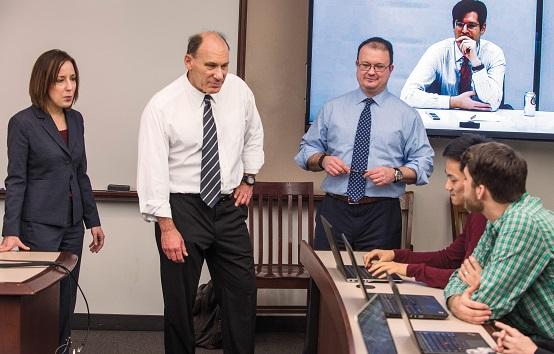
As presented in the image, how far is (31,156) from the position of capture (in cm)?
350

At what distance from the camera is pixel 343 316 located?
235 centimetres

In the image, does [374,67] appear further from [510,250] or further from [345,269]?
[510,250]

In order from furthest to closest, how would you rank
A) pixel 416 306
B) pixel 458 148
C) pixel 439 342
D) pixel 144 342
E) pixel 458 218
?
pixel 458 218 → pixel 144 342 → pixel 458 148 → pixel 416 306 → pixel 439 342

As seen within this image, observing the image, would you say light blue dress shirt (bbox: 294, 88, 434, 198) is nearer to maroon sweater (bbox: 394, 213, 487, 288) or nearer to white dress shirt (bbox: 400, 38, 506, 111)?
maroon sweater (bbox: 394, 213, 487, 288)

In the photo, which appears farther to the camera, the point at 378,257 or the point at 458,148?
the point at 378,257

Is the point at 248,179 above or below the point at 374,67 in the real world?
below

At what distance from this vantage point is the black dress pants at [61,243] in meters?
A: 3.49

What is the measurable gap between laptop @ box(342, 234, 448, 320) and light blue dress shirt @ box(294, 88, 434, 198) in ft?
4.00

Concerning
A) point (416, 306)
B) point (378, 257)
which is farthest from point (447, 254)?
point (416, 306)

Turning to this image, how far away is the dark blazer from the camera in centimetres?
345

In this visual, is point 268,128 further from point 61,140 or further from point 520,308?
point 520,308

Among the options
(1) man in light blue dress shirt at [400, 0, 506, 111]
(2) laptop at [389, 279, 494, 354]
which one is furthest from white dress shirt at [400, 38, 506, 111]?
(2) laptop at [389, 279, 494, 354]

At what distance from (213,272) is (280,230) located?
1213 mm

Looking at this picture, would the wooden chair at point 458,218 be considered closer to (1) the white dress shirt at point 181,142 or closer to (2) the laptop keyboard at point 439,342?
(1) the white dress shirt at point 181,142
